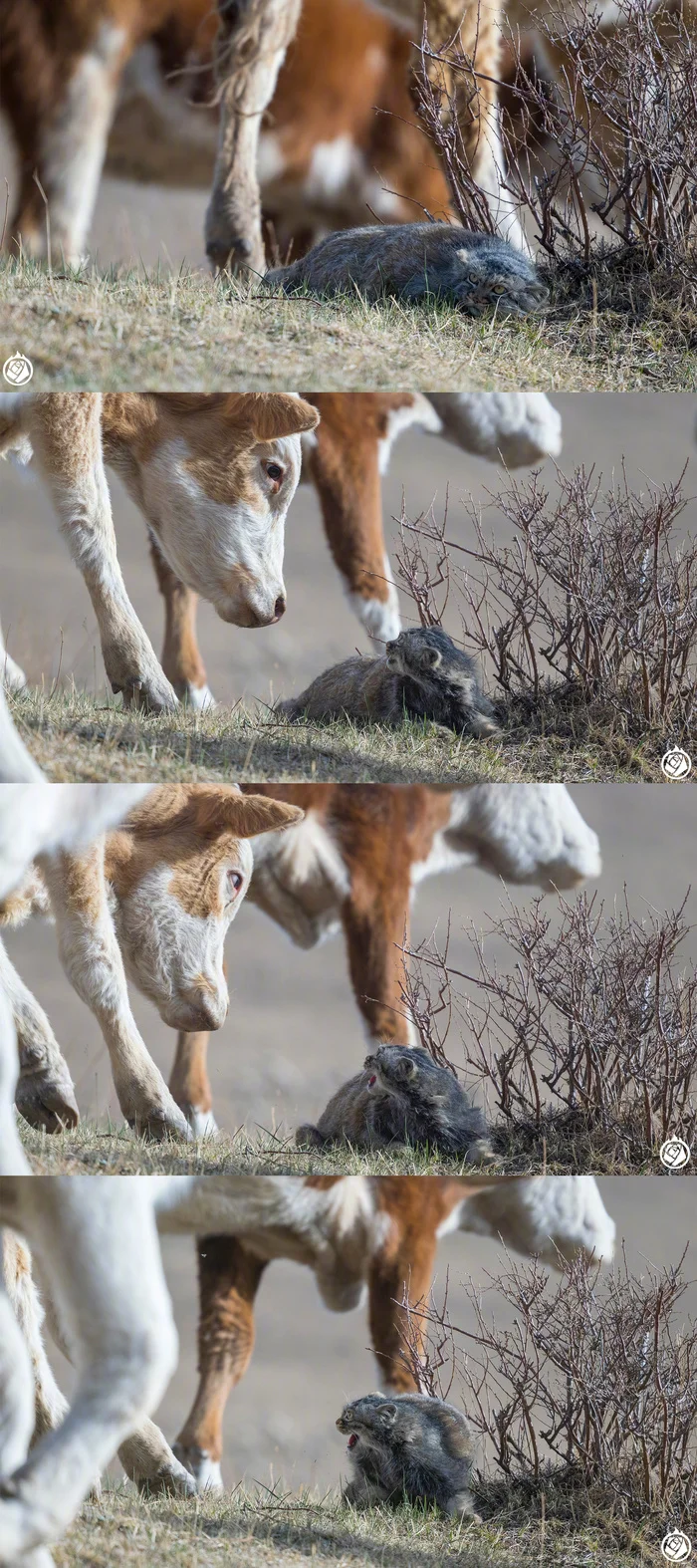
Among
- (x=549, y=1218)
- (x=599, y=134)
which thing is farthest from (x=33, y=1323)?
(x=599, y=134)

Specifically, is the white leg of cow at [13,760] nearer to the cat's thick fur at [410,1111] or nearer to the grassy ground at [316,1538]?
the cat's thick fur at [410,1111]

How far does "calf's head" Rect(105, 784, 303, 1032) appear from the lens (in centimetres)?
416

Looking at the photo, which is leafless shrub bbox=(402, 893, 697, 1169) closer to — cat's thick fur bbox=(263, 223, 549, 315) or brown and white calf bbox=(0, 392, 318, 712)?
brown and white calf bbox=(0, 392, 318, 712)

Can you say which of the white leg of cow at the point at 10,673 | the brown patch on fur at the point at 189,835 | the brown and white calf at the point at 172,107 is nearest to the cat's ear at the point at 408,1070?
the brown patch on fur at the point at 189,835

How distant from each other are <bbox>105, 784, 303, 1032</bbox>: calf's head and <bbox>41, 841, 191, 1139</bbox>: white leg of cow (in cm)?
7

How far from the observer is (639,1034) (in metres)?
4.26

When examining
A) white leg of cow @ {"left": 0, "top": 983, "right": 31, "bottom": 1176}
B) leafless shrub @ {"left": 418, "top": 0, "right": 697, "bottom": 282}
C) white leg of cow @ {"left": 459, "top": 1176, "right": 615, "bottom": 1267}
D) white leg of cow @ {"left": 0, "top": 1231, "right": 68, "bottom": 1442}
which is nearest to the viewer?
white leg of cow @ {"left": 0, "top": 983, "right": 31, "bottom": 1176}

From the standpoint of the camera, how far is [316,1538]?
13.1 feet

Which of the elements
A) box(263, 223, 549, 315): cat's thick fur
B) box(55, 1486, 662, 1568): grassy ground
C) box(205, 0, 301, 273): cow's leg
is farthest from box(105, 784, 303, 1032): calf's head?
box(205, 0, 301, 273): cow's leg

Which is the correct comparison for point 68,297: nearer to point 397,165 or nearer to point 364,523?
point 364,523

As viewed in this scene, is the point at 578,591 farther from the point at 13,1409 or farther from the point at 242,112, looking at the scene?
the point at 13,1409

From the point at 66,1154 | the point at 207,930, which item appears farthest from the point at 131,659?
the point at 66,1154

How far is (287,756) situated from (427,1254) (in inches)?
60.0

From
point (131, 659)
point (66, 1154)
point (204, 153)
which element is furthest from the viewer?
point (204, 153)
